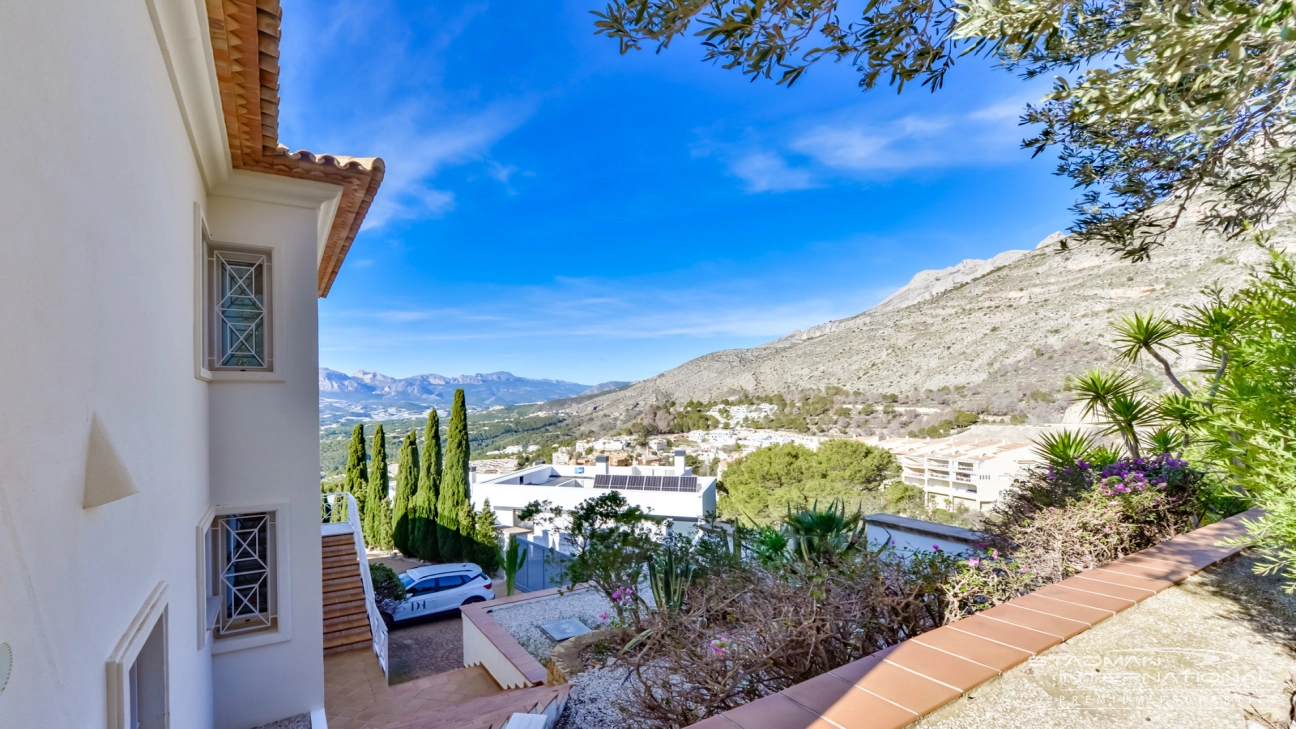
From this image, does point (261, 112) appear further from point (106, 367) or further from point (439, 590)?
point (439, 590)

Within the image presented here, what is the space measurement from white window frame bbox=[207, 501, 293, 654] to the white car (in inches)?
312

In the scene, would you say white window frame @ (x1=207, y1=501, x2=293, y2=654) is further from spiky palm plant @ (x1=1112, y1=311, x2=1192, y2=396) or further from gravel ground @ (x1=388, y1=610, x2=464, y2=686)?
spiky palm plant @ (x1=1112, y1=311, x2=1192, y2=396)

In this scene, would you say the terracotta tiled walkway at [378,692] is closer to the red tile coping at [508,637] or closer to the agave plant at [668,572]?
the red tile coping at [508,637]

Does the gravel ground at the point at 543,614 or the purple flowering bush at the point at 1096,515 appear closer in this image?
the purple flowering bush at the point at 1096,515

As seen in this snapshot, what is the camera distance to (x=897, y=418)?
34.6 meters

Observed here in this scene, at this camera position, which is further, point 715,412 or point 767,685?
point 715,412

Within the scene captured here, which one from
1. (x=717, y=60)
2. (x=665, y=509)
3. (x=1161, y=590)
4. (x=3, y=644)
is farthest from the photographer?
→ (x=665, y=509)

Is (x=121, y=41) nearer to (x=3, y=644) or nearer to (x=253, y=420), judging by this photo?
(x=3, y=644)

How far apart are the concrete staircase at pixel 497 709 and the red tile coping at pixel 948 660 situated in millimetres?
2715

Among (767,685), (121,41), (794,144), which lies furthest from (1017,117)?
(794,144)

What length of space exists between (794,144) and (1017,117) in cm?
2831

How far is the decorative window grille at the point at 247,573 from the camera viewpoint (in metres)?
4.82

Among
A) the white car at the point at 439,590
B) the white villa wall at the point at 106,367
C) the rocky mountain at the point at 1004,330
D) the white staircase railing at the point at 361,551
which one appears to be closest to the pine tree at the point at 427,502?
the white car at the point at 439,590

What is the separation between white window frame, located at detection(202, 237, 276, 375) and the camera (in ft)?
15.2
